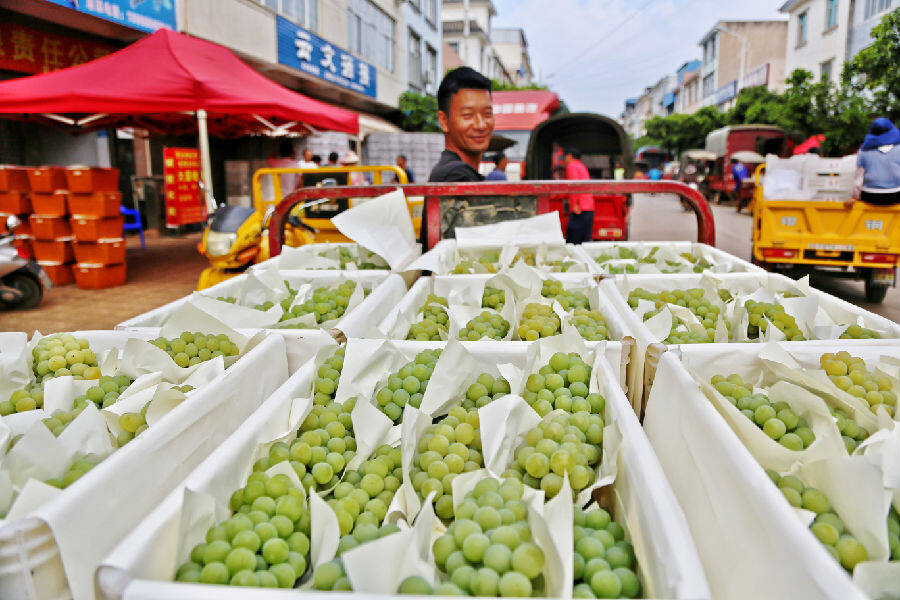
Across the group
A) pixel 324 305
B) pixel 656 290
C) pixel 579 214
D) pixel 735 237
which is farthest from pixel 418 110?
pixel 324 305

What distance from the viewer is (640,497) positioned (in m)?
1.08

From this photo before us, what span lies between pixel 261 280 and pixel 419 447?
172 centimetres

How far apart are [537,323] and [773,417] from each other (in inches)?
32.9

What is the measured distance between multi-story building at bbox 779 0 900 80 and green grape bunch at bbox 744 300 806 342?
22.8 metres

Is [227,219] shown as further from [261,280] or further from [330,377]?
[330,377]

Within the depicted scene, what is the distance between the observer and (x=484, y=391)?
1588 mm

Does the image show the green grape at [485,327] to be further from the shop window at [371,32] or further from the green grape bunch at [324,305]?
the shop window at [371,32]

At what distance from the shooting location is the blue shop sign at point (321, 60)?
14265 millimetres

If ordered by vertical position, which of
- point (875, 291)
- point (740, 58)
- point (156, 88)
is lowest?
point (875, 291)

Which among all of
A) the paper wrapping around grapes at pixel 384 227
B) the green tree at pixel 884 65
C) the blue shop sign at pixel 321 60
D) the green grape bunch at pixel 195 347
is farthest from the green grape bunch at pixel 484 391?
the green tree at pixel 884 65

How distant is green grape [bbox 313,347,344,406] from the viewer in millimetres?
1627

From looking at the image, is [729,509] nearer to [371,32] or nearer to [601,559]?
[601,559]

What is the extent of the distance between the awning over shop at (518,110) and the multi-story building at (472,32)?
966 inches

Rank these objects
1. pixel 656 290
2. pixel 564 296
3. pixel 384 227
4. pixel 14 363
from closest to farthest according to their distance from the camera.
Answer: pixel 14 363, pixel 564 296, pixel 656 290, pixel 384 227
